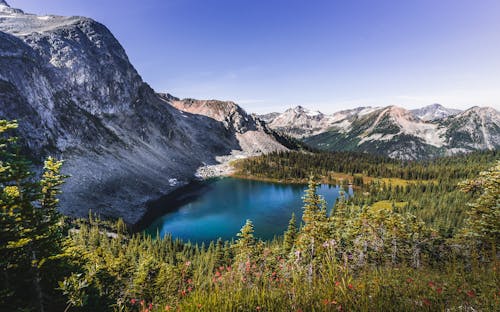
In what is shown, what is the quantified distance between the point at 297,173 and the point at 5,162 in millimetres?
158179

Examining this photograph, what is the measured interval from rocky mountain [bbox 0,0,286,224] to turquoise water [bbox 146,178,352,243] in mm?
12898

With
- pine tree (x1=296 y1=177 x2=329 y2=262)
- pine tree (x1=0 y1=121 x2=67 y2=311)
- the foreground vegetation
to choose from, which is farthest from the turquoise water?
pine tree (x1=0 y1=121 x2=67 y2=311)

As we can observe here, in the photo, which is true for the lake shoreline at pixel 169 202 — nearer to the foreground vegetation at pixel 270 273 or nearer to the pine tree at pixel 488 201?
the foreground vegetation at pixel 270 273

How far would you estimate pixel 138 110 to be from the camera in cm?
16038

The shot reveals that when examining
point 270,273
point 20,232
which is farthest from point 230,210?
point 270,273

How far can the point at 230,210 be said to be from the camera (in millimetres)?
99062

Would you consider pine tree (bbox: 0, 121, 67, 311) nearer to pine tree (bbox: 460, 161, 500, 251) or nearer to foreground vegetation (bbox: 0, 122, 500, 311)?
foreground vegetation (bbox: 0, 122, 500, 311)

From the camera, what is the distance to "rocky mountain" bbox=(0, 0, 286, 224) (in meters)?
82.3

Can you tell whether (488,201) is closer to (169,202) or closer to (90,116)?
(169,202)

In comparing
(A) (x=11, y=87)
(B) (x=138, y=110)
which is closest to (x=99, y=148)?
(A) (x=11, y=87)

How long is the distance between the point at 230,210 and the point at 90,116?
82.5 metres

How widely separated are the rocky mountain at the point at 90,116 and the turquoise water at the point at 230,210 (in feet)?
42.3

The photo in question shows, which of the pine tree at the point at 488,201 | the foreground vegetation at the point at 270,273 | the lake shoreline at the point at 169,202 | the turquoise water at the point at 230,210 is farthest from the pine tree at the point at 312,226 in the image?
the lake shoreline at the point at 169,202

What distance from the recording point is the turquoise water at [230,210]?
7669cm
